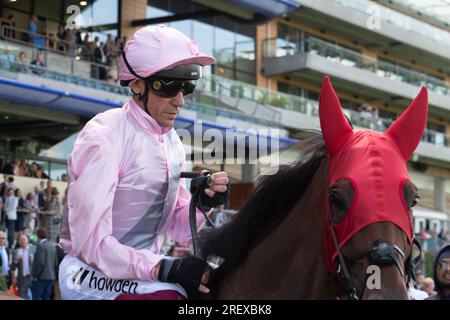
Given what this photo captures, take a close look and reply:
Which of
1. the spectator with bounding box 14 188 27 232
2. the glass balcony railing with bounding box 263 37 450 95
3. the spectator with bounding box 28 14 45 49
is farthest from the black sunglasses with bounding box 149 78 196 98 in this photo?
the glass balcony railing with bounding box 263 37 450 95

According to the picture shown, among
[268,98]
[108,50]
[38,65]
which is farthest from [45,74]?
[268,98]

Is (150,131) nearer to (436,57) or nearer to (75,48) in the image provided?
(75,48)

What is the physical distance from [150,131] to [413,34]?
31.2 m

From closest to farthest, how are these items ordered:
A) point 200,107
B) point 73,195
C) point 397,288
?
point 397,288 < point 73,195 < point 200,107

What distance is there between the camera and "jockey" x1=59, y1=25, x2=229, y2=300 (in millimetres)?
2469

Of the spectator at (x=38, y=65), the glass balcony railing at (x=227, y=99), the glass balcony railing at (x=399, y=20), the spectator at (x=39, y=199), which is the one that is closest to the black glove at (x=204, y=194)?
the spectator at (x=39, y=199)

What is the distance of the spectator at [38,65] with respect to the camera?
15.3 meters

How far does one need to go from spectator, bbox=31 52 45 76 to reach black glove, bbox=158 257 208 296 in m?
13.5

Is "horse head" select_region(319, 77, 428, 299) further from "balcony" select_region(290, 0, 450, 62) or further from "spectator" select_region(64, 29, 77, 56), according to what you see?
"balcony" select_region(290, 0, 450, 62)

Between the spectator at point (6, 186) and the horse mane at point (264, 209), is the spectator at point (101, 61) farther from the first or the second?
the horse mane at point (264, 209)

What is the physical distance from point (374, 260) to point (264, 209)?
2.02 feet

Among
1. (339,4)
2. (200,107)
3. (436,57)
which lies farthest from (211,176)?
(436,57)

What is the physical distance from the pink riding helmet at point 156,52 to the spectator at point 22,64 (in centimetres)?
1279

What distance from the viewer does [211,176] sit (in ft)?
9.48
